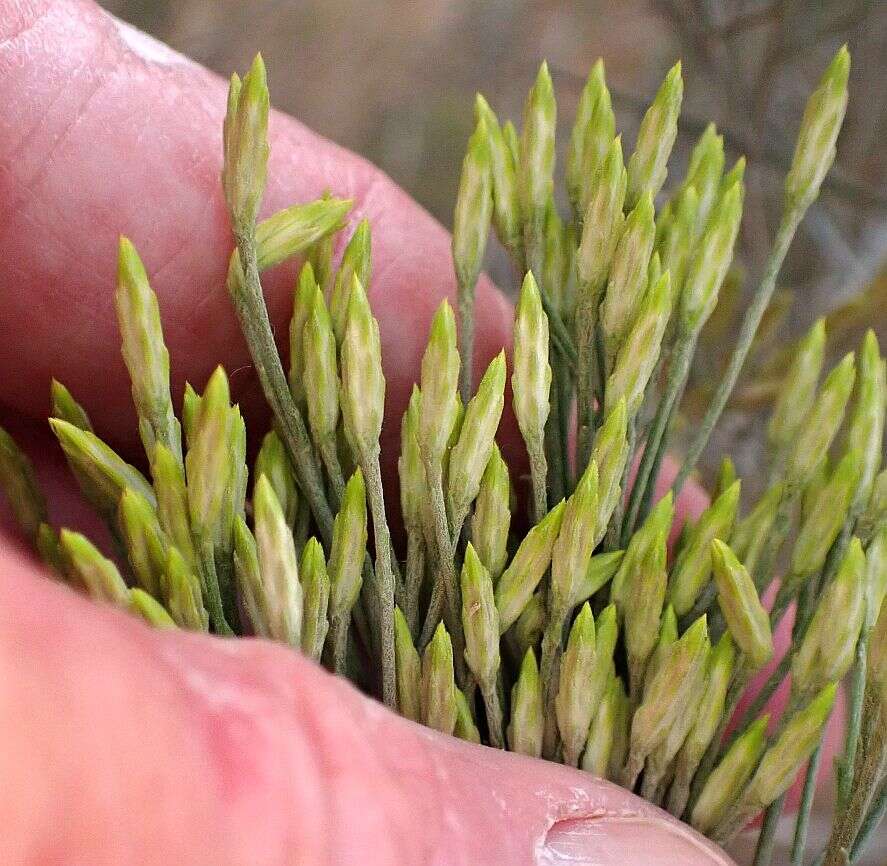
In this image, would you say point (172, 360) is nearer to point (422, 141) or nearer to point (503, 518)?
point (503, 518)

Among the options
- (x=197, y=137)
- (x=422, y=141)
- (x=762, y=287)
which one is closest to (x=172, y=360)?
(x=197, y=137)

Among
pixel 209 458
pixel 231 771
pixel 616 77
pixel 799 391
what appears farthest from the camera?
pixel 616 77

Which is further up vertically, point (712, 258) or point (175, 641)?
point (712, 258)

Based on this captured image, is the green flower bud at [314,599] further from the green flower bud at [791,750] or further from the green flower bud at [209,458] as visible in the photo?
the green flower bud at [791,750]

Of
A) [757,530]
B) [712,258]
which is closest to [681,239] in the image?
[712,258]

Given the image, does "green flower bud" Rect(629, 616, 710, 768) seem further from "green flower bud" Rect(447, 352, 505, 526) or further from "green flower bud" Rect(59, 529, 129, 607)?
"green flower bud" Rect(59, 529, 129, 607)

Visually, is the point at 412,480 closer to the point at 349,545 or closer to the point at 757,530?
the point at 349,545
